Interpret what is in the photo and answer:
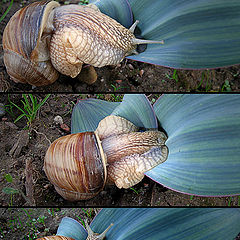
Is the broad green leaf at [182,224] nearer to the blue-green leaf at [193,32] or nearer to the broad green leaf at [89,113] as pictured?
the broad green leaf at [89,113]

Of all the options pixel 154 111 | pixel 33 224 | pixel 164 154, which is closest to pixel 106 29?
pixel 154 111

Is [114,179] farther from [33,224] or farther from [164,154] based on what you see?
[33,224]

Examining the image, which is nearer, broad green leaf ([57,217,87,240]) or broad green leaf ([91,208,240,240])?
broad green leaf ([91,208,240,240])

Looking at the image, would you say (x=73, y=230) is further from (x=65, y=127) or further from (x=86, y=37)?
(x=86, y=37)

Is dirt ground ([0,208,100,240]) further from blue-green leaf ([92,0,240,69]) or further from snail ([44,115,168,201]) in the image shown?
blue-green leaf ([92,0,240,69])

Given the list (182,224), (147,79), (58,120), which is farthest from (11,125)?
(182,224)

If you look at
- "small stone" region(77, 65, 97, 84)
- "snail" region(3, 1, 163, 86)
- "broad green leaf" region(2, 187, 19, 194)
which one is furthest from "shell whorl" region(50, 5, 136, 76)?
"broad green leaf" region(2, 187, 19, 194)

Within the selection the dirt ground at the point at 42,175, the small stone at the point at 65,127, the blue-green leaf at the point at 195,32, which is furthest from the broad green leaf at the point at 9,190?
the blue-green leaf at the point at 195,32
